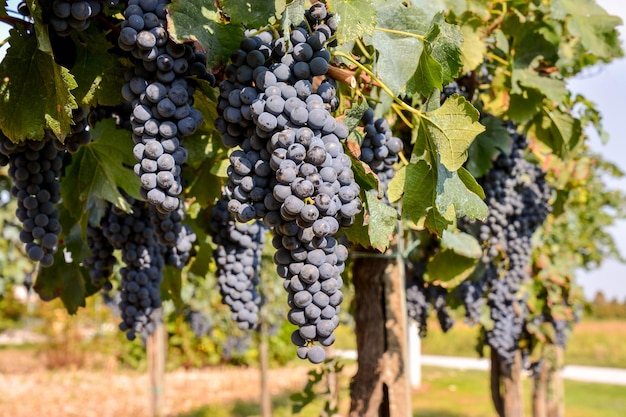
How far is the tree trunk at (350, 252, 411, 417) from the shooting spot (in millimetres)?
2725

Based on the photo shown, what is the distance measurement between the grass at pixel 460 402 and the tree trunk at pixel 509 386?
4146mm

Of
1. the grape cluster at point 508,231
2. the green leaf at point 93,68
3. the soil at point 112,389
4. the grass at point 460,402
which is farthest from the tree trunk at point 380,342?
the soil at point 112,389

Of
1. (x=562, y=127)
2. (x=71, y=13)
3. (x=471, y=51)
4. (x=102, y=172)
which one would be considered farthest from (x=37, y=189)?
(x=562, y=127)

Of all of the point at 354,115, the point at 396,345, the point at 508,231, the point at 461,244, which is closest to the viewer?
the point at 354,115

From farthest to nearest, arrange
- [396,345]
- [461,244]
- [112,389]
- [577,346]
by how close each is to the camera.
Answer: [577,346] < [112,389] < [396,345] < [461,244]

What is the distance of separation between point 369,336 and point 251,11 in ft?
6.17

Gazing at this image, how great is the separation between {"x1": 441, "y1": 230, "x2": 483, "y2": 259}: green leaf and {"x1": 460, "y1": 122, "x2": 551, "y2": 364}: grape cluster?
122mm

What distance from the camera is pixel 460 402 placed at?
1247 cm

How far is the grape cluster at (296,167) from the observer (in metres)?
1.12

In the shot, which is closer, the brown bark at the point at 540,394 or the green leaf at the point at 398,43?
the green leaf at the point at 398,43

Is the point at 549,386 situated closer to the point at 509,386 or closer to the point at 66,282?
the point at 509,386

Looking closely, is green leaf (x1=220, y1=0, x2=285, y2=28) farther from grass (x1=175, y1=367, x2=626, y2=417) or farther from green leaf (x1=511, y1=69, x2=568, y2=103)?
grass (x1=175, y1=367, x2=626, y2=417)

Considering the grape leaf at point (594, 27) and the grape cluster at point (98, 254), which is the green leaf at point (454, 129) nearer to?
the grape cluster at point (98, 254)

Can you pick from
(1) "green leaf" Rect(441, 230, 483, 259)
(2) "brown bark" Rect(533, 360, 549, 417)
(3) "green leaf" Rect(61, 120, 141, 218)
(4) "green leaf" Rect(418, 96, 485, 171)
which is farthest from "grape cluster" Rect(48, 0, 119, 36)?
(2) "brown bark" Rect(533, 360, 549, 417)
